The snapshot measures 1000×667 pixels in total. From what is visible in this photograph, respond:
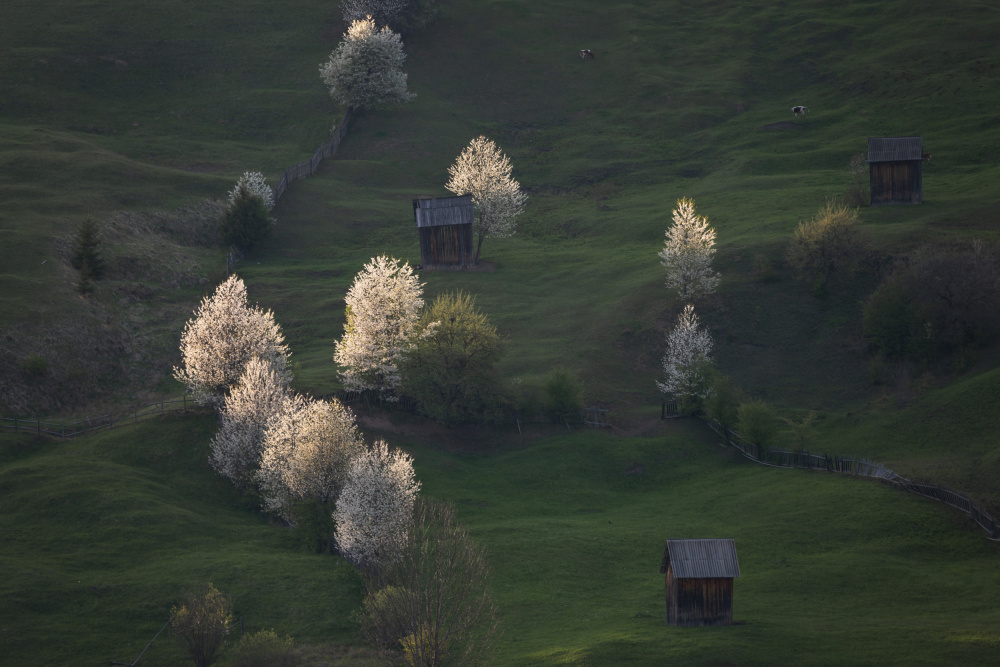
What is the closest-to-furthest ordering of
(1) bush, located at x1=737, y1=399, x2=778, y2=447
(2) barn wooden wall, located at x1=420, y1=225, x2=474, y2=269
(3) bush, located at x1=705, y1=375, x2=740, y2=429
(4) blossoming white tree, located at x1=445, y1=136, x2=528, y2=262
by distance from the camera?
(1) bush, located at x1=737, y1=399, x2=778, y2=447 < (3) bush, located at x1=705, y1=375, x2=740, y2=429 < (2) barn wooden wall, located at x1=420, y1=225, x2=474, y2=269 < (4) blossoming white tree, located at x1=445, y1=136, x2=528, y2=262

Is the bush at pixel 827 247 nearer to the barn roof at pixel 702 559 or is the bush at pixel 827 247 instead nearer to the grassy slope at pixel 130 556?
the barn roof at pixel 702 559

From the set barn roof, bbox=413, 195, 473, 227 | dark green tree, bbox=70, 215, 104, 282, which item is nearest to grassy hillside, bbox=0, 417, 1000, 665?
dark green tree, bbox=70, 215, 104, 282

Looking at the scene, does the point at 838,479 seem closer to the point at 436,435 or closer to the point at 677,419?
the point at 677,419

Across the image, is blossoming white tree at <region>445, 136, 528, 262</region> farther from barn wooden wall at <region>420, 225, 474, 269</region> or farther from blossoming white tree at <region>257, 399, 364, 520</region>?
blossoming white tree at <region>257, 399, 364, 520</region>

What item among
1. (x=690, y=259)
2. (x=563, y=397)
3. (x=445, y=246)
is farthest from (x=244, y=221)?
(x=690, y=259)

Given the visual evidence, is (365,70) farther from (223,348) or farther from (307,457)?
(307,457)

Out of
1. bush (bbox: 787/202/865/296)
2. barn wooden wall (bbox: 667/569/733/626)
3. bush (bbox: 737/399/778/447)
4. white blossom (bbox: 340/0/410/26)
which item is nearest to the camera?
barn wooden wall (bbox: 667/569/733/626)

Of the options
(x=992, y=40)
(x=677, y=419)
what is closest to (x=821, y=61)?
(x=992, y=40)
